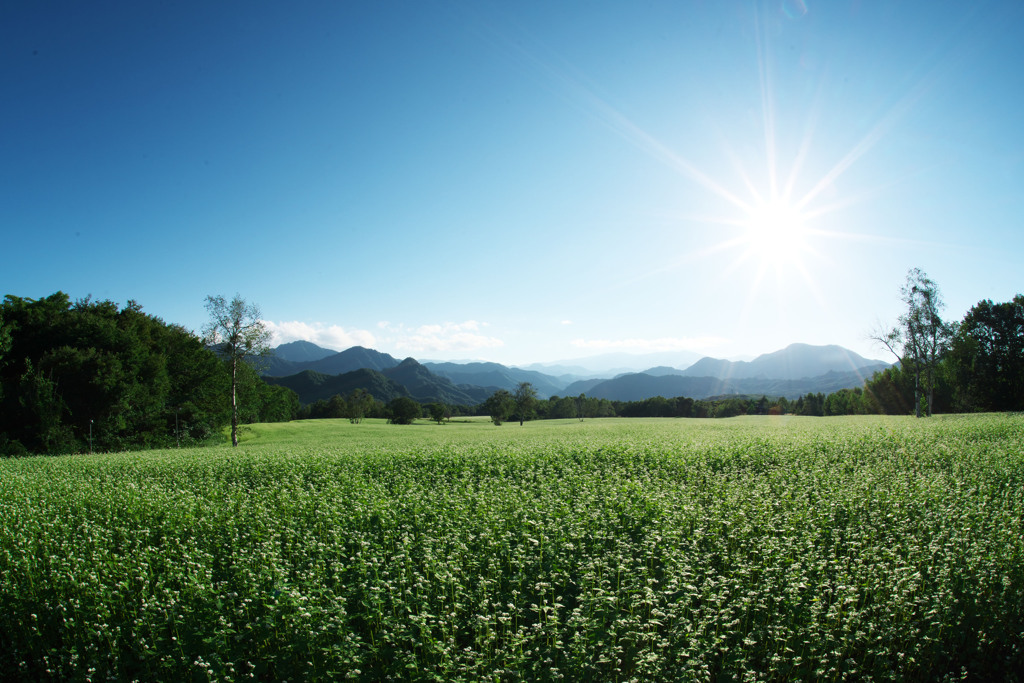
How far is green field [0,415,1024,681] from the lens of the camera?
5426 mm

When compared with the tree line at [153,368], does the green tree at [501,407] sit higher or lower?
lower

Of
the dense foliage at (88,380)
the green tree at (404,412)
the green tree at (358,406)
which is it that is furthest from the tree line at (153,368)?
the green tree at (358,406)

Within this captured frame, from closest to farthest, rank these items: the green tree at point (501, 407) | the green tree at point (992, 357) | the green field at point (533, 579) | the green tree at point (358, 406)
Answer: the green field at point (533, 579) < the green tree at point (992, 357) < the green tree at point (501, 407) < the green tree at point (358, 406)

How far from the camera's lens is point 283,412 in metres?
104

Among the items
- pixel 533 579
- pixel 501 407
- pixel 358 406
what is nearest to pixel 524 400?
pixel 501 407

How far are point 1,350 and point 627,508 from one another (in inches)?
2098

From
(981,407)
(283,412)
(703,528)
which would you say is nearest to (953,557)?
(703,528)

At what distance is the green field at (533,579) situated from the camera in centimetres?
543

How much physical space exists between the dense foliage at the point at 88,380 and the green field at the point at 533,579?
1269 inches

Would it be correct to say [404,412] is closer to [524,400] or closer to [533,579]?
[524,400]

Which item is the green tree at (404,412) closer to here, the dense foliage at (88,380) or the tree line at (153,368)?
the tree line at (153,368)

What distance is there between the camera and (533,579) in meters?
7.36

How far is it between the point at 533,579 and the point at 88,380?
49940 mm

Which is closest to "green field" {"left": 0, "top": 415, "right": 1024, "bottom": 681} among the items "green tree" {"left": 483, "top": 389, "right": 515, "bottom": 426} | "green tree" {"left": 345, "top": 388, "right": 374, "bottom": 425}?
"green tree" {"left": 483, "top": 389, "right": 515, "bottom": 426}
